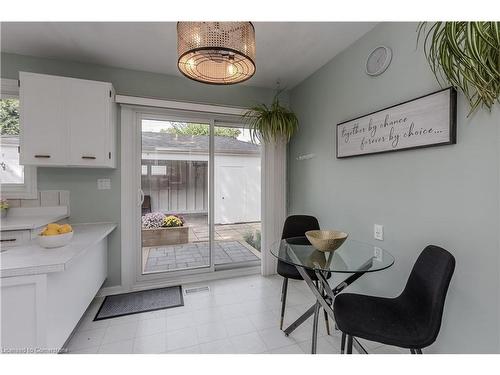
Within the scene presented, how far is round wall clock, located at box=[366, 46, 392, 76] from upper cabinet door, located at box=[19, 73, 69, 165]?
2736mm

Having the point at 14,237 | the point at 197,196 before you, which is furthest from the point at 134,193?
the point at 14,237

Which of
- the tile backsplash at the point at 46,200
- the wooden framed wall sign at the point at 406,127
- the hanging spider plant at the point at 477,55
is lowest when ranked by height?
the tile backsplash at the point at 46,200

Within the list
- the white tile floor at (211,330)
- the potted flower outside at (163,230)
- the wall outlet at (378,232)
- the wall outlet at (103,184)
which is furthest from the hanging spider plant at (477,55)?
the wall outlet at (103,184)

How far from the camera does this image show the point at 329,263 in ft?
4.99

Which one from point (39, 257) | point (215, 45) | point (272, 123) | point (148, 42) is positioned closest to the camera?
point (215, 45)

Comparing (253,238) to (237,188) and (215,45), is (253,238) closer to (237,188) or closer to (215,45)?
(237,188)

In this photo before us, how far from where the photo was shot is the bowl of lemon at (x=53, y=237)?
5.23 ft

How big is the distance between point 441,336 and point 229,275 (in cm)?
215

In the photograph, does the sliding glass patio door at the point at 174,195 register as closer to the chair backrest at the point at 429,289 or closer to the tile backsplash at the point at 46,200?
the tile backsplash at the point at 46,200

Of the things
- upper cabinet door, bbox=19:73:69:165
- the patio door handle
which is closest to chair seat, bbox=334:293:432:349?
the patio door handle

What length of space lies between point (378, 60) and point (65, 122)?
9.16ft

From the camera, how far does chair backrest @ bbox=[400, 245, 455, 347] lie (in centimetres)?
114

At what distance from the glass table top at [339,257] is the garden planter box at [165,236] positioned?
4.91ft

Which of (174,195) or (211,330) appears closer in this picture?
(211,330)
